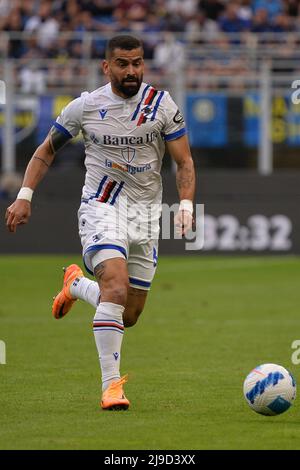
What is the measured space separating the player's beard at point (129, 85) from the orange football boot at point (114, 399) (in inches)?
77.8

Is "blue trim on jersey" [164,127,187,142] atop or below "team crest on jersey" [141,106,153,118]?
below

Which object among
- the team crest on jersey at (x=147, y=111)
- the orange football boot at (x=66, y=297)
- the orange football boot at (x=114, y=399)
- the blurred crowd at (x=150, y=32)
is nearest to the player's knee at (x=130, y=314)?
the orange football boot at (x=66, y=297)

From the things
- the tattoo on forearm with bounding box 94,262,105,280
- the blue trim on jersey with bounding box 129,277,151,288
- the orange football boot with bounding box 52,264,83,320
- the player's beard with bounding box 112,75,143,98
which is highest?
the player's beard with bounding box 112,75,143,98

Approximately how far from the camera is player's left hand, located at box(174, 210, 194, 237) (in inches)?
296

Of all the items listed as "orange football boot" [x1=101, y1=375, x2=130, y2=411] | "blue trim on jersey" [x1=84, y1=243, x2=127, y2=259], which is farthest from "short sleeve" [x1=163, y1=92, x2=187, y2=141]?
"orange football boot" [x1=101, y1=375, x2=130, y2=411]

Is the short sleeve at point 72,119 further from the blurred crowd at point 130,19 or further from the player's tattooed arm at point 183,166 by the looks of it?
the blurred crowd at point 130,19

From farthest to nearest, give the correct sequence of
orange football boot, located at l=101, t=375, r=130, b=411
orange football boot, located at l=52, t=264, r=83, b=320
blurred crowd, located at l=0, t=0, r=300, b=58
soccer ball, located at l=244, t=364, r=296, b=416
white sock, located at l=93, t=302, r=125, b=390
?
blurred crowd, located at l=0, t=0, r=300, b=58 → orange football boot, located at l=52, t=264, r=83, b=320 → white sock, located at l=93, t=302, r=125, b=390 → orange football boot, located at l=101, t=375, r=130, b=411 → soccer ball, located at l=244, t=364, r=296, b=416

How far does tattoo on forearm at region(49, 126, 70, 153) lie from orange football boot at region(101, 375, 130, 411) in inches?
69.4

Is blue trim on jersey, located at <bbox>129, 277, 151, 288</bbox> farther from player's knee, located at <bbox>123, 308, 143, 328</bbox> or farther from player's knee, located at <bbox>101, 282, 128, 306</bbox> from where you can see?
player's knee, located at <bbox>101, 282, 128, 306</bbox>

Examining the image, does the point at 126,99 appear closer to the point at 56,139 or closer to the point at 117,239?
the point at 56,139

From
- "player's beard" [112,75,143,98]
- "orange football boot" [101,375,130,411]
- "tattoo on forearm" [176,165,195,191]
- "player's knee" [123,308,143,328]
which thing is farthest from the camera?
"player's knee" [123,308,143,328]

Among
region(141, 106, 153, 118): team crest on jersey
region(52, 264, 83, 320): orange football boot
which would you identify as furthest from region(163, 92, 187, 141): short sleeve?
region(52, 264, 83, 320): orange football boot

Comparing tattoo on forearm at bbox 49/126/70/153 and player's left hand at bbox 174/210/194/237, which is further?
tattoo on forearm at bbox 49/126/70/153
